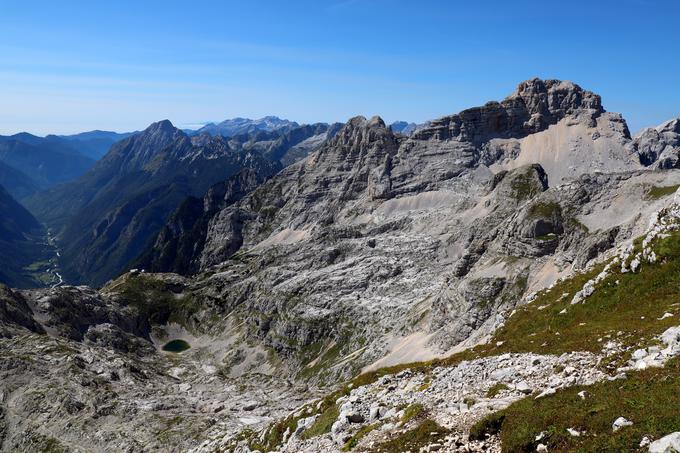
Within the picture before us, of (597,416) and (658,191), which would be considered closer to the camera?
(597,416)

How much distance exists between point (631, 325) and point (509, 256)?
8918 cm

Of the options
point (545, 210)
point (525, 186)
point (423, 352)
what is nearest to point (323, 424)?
point (423, 352)

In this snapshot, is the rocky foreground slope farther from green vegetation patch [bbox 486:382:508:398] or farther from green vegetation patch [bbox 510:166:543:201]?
green vegetation patch [bbox 510:166:543:201]

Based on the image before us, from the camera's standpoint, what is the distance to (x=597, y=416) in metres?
20.8

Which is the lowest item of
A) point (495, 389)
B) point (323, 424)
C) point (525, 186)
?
point (323, 424)

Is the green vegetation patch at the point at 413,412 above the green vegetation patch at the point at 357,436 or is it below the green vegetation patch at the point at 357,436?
above

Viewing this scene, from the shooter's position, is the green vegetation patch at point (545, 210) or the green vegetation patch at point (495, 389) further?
the green vegetation patch at point (545, 210)

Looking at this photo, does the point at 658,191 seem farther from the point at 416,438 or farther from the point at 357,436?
the point at 416,438

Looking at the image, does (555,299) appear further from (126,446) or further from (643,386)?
(126,446)

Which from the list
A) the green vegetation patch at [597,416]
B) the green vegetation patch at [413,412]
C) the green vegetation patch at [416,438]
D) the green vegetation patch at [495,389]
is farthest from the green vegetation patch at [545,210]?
the green vegetation patch at [416,438]

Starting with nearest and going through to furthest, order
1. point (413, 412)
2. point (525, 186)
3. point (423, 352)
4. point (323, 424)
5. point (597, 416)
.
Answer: point (597, 416), point (413, 412), point (323, 424), point (423, 352), point (525, 186)

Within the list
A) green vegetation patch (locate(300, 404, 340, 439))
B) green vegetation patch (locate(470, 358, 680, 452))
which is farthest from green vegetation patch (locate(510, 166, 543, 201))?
green vegetation patch (locate(470, 358, 680, 452))

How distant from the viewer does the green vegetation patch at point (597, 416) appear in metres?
18.9

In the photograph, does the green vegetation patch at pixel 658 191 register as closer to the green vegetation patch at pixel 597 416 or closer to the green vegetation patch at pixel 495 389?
the green vegetation patch at pixel 495 389
